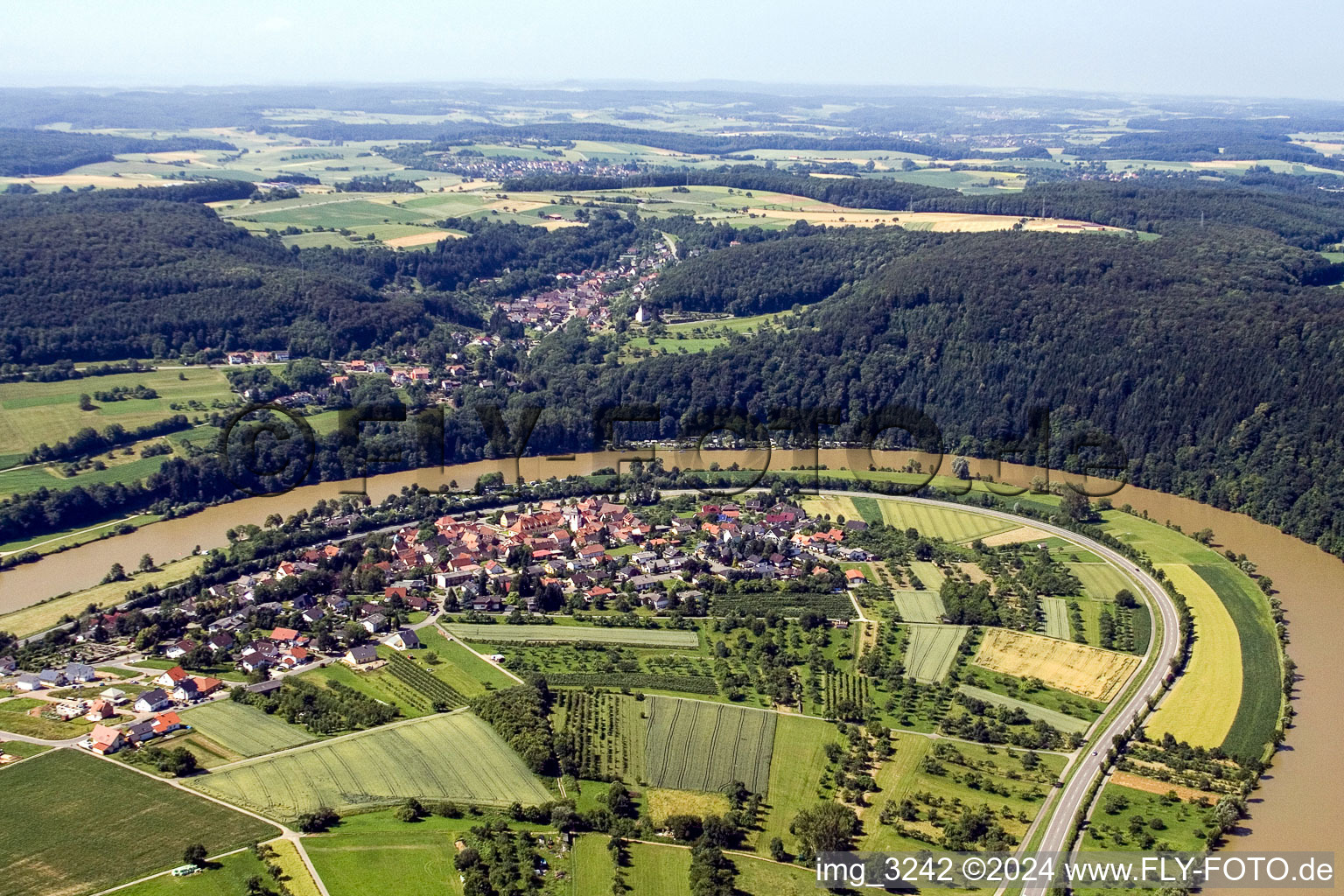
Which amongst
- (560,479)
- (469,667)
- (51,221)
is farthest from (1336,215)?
(51,221)

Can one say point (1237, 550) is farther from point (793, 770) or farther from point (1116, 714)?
point (793, 770)

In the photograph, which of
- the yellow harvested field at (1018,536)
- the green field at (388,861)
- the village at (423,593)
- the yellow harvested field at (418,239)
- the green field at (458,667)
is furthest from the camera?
the yellow harvested field at (418,239)

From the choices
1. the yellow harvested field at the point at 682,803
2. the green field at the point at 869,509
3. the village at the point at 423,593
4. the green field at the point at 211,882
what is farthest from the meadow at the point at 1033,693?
the green field at the point at 211,882

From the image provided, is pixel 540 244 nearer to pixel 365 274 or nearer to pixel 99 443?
pixel 365 274

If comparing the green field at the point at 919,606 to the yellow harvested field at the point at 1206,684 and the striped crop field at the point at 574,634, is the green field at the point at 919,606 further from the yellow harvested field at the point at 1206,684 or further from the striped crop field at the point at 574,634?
the yellow harvested field at the point at 1206,684

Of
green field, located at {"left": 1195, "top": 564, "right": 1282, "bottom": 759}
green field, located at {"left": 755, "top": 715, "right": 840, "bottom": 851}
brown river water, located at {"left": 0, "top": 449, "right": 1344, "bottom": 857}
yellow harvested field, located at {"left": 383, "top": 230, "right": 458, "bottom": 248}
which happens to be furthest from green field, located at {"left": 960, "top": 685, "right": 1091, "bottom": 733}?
yellow harvested field, located at {"left": 383, "top": 230, "right": 458, "bottom": 248}

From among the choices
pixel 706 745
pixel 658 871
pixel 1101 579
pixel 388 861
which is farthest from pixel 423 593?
pixel 1101 579

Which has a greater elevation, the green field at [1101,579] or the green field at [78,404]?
the green field at [78,404]

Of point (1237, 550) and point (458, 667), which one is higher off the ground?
point (458, 667)
